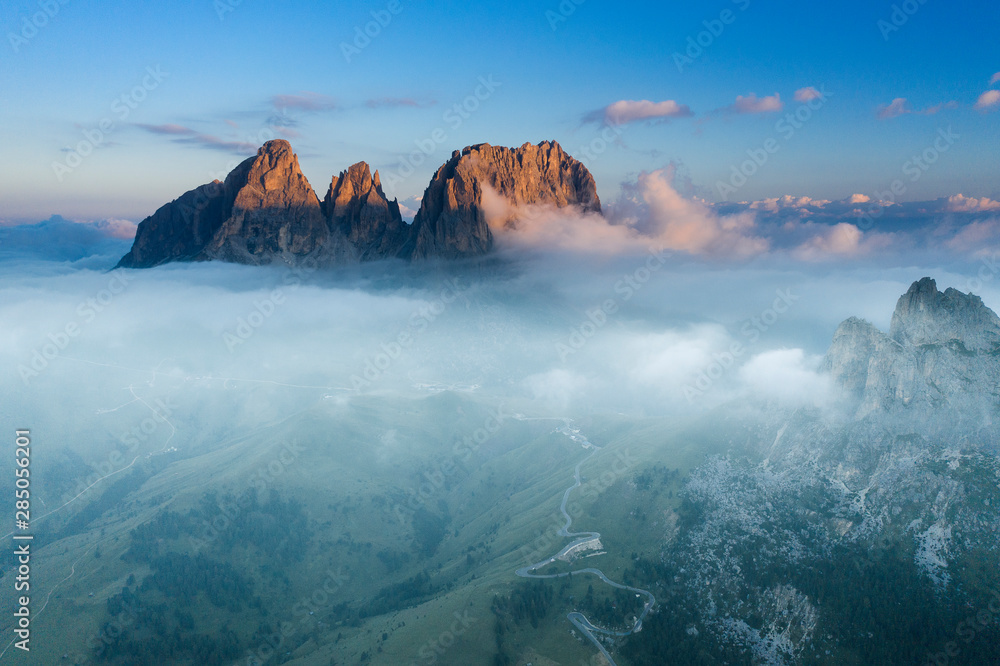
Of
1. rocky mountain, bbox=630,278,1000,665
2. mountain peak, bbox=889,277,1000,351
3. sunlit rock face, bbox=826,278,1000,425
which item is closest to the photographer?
rocky mountain, bbox=630,278,1000,665

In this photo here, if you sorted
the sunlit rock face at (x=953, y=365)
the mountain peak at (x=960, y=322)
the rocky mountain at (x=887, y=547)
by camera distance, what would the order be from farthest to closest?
the mountain peak at (x=960, y=322), the sunlit rock face at (x=953, y=365), the rocky mountain at (x=887, y=547)

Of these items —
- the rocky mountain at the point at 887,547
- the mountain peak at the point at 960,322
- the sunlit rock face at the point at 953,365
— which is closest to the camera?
the rocky mountain at the point at 887,547

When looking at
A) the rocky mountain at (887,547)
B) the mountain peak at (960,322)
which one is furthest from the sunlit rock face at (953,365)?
the rocky mountain at (887,547)

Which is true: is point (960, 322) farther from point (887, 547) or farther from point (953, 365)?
point (887, 547)

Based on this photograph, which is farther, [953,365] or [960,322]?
[960,322]

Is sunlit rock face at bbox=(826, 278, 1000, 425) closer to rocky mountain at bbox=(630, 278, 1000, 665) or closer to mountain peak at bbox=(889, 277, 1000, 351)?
mountain peak at bbox=(889, 277, 1000, 351)

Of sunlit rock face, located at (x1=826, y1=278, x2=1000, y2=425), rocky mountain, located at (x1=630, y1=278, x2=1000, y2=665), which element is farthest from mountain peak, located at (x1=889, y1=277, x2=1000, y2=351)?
rocky mountain, located at (x1=630, y1=278, x2=1000, y2=665)

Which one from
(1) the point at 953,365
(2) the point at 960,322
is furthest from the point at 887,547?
(2) the point at 960,322

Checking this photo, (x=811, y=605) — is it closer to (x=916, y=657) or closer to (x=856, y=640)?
(x=856, y=640)

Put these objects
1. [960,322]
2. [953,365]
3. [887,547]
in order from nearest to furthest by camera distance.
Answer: [887,547] → [953,365] → [960,322]

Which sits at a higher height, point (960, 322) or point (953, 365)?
point (960, 322)

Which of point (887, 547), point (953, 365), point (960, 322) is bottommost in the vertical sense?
point (887, 547)

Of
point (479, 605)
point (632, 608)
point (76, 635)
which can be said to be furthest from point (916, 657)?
point (76, 635)

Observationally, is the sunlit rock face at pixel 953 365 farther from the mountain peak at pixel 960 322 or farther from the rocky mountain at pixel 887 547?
the rocky mountain at pixel 887 547
